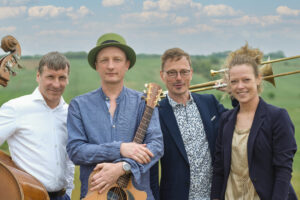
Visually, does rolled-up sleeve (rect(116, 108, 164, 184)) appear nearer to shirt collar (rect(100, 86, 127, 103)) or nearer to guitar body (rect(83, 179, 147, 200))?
guitar body (rect(83, 179, 147, 200))

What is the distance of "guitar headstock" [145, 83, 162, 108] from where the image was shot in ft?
9.14

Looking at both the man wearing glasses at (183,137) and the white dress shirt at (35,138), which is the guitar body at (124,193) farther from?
the white dress shirt at (35,138)

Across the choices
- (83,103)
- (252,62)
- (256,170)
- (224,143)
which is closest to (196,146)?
(224,143)

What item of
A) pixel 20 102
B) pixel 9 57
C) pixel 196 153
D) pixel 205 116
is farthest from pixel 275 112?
pixel 9 57

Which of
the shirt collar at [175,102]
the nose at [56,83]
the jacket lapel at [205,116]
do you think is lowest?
the jacket lapel at [205,116]

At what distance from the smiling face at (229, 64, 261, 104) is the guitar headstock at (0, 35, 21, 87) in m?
1.94

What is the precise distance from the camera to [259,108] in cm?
271

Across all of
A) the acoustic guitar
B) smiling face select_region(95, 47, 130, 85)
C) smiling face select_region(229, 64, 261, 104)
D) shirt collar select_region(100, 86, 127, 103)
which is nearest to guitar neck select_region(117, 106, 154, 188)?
the acoustic guitar

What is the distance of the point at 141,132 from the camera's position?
265 cm

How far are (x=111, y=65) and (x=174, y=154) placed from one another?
96 centimetres

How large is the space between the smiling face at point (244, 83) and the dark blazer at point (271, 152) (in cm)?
11

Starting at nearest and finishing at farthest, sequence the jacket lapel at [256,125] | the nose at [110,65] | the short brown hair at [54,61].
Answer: the jacket lapel at [256,125] → the nose at [110,65] → the short brown hair at [54,61]

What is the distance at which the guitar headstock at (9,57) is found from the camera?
3.08 m

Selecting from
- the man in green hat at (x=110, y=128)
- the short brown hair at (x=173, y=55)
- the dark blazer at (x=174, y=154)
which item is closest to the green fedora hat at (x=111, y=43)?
the man in green hat at (x=110, y=128)
